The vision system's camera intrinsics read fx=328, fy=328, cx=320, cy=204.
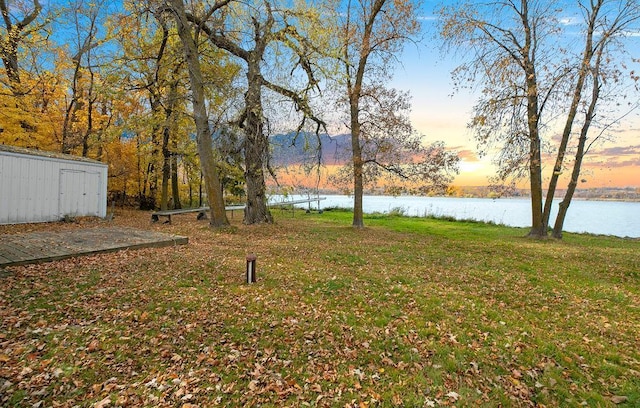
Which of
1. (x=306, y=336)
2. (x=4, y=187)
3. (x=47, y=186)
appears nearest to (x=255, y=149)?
(x=47, y=186)

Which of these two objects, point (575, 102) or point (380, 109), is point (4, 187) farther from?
point (575, 102)

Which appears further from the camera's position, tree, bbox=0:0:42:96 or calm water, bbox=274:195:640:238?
calm water, bbox=274:195:640:238

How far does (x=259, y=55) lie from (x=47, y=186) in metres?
9.33

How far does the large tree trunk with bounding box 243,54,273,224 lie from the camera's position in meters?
12.1

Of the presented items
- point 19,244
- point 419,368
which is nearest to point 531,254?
point 419,368

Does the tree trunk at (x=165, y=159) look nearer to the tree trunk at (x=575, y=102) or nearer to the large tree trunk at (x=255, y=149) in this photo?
the large tree trunk at (x=255, y=149)

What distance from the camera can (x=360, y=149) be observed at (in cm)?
1393

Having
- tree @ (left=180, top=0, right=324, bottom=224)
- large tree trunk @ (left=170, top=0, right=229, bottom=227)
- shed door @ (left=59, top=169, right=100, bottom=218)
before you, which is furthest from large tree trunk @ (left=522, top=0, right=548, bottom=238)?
shed door @ (left=59, top=169, right=100, bottom=218)

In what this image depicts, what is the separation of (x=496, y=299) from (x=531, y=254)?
5363 mm

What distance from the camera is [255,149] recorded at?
12734mm

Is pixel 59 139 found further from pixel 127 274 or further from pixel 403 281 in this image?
pixel 403 281

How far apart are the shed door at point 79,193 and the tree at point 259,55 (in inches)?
260

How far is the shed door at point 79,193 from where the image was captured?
12773 millimetres

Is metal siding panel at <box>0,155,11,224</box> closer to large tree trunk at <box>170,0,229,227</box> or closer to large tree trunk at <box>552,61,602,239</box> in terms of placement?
large tree trunk at <box>170,0,229,227</box>
